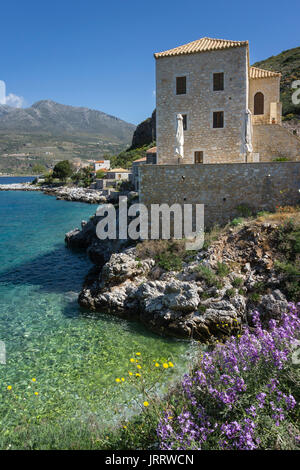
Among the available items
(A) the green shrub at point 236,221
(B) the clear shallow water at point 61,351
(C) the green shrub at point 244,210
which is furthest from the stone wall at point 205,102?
(B) the clear shallow water at point 61,351

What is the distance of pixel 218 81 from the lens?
1550 centimetres

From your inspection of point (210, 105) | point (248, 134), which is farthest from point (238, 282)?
point (210, 105)

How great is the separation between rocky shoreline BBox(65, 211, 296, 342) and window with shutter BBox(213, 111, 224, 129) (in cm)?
627

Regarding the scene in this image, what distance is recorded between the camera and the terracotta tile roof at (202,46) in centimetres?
1500

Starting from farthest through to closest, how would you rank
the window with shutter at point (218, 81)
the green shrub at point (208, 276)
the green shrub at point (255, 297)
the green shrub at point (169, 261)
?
the window with shutter at point (218, 81) < the green shrub at point (169, 261) < the green shrub at point (208, 276) < the green shrub at point (255, 297)

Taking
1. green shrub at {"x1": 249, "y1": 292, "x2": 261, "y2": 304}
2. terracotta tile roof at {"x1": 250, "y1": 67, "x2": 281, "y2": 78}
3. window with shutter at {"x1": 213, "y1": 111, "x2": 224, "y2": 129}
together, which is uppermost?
terracotta tile roof at {"x1": 250, "y1": 67, "x2": 281, "y2": 78}

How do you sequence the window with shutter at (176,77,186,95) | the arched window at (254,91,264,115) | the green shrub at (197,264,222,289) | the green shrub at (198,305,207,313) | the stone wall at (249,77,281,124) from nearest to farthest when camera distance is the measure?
1. the green shrub at (198,305,207,313)
2. the green shrub at (197,264,222,289)
3. the window with shutter at (176,77,186,95)
4. the stone wall at (249,77,281,124)
5. the arched window at (254,91,264,115)

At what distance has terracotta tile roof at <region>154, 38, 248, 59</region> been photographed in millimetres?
15000

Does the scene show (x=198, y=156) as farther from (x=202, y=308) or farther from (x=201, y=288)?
(x=202, y=308)

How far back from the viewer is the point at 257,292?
1026 cm

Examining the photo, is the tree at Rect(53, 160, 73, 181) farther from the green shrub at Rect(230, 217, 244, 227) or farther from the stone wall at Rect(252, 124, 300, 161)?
the green shrub at Rect(230, 217, 244, 227)

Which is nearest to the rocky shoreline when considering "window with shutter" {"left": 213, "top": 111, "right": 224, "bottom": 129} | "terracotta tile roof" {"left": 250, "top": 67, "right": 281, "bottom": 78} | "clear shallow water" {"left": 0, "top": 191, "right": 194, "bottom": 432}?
"clear shallow water" {"left": 0, "top": 191, "right": 194, "bottom": 432}

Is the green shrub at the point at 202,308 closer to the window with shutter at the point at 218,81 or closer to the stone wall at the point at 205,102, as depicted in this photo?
the stone wall at the point at 205,102

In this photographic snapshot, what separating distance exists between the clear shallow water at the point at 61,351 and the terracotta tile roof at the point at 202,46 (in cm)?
1265
